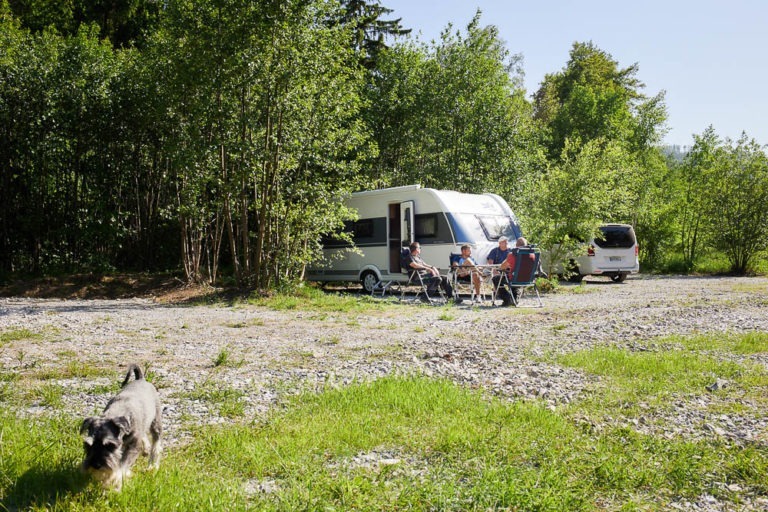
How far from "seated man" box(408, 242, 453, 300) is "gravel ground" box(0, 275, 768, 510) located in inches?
54.8

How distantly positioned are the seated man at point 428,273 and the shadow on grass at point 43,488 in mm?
9773

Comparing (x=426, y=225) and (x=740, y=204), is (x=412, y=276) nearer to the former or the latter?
(x=426, y=225)

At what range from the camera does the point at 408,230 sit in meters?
13.6

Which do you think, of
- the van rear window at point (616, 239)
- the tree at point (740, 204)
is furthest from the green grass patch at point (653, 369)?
the tree at point (740, 204)

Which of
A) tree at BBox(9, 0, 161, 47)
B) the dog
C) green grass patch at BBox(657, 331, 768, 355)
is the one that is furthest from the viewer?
tree at BBox(9, 0, 161, 47)

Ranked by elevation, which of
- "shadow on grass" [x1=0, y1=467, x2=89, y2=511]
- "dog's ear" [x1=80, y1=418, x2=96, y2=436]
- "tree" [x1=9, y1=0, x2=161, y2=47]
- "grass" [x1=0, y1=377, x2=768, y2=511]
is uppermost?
"tree" [x1=9, y1=0, x2=161, y2=47]

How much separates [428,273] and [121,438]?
1005cm

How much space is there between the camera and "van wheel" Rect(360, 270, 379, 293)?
14.6 m

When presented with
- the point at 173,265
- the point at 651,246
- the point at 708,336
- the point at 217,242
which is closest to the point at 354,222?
the point at 217,242

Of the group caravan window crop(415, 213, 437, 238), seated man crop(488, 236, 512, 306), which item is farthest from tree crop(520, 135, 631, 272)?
caravan window crop(415, 213, 437, 238)

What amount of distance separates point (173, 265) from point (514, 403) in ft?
49.8

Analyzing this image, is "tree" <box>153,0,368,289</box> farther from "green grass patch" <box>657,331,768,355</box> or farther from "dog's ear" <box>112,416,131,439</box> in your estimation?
Result: "dog's ear" <box>112,416,131,439</box>

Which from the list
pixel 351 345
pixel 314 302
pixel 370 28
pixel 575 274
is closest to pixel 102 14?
pixel 370 28

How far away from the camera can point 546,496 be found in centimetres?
271
